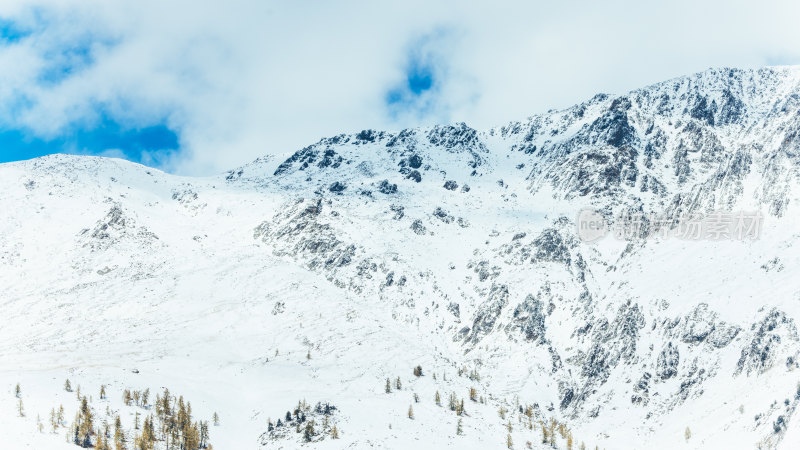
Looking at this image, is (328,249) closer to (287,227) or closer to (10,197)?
(287,227)

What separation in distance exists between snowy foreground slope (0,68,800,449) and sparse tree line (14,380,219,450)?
50.9 inches

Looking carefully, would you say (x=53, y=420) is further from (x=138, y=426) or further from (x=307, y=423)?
(x=307, y=423)

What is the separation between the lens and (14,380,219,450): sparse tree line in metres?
81.9

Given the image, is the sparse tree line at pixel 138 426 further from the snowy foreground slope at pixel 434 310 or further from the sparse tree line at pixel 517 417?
the sparse tree line at pixel 517 417

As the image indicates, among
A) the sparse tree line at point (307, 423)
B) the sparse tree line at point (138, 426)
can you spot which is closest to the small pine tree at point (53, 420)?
the sparse tree line at point (138, 426)

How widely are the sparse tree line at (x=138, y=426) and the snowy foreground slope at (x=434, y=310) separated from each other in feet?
4.24

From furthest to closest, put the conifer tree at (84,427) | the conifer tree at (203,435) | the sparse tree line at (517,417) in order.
Result: the sparse tree line at (517,417)
the conifer tree at (203,435)
the conifer tree at (84,427)

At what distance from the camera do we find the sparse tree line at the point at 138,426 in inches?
3226

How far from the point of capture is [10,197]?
183 metres

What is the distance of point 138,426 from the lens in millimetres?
88062

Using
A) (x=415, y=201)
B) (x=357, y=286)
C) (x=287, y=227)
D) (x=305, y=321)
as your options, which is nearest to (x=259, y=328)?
(x=305, y=321)

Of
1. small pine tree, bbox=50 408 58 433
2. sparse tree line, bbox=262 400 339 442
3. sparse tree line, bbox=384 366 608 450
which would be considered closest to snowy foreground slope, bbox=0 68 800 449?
sparse tree line, bbox=262 400 339 442

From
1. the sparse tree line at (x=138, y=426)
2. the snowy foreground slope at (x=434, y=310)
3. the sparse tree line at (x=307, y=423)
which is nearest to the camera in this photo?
the sparse tree line at (x=138, y=426)

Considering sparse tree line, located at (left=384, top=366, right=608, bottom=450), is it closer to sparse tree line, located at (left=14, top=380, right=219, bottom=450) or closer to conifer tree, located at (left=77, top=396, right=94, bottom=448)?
sparse tree line, located at (left=14, top=380, right=219, bottom=450)
